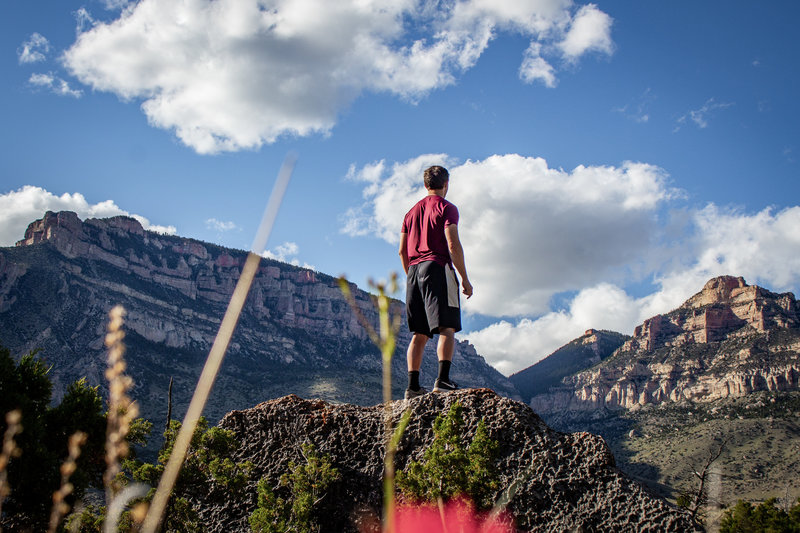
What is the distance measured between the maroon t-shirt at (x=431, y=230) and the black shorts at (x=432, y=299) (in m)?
0.10

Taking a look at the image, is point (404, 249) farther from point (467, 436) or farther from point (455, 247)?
point (467, 436)

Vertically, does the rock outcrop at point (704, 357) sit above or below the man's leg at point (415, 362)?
above

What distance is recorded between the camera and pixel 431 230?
523 cm

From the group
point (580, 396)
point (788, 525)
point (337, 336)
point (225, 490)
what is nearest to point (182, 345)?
point (337, 336)

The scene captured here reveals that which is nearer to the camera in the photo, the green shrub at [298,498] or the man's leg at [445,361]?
the green shrub at [298,498]

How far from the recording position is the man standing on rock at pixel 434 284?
16.5 feet

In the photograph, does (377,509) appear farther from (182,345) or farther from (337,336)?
(337,336)

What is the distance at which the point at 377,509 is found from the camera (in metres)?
4.25

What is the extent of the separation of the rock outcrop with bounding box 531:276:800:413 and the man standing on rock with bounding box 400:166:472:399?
122039mm

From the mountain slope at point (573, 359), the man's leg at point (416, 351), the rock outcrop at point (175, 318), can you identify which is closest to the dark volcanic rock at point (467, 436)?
the man's leg at point (416, 351)

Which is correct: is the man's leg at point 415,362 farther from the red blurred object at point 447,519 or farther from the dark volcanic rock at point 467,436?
the red blurred object at point 447,519

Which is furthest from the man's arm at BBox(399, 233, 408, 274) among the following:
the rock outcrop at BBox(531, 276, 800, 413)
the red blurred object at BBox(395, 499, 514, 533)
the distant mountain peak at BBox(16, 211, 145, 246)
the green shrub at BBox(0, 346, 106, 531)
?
the distant mountain peak at BBox(16, 211, 145, 246)

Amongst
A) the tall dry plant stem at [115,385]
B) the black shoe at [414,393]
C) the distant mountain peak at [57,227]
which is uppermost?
the distant mountain peak at [57,227]

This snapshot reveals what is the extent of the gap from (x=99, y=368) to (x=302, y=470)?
325ft
